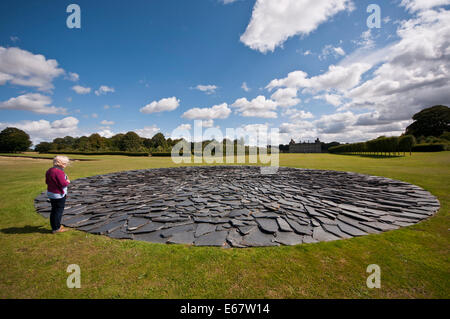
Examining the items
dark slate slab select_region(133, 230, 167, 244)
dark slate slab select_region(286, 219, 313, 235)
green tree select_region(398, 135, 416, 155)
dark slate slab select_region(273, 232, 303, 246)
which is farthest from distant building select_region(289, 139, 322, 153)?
dark slate slab select_region(133, 230, 167, 244)

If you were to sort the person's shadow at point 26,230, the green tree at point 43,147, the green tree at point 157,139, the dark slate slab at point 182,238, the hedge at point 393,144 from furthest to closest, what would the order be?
the green tree at point 43,147, the green tree at point 157,139, the hedge at point 393,144, the person's shadow at point 26,230, the dark slate slab at point 182,238

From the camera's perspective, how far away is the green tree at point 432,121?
55.9m

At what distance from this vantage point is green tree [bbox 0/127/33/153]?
56.6 metres

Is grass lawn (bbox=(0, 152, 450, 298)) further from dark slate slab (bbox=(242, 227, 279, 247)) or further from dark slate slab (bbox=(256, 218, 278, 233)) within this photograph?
dark slate slab (bbox=(256, 218, 278, 233))

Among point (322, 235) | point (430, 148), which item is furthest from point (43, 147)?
point (430, 148)

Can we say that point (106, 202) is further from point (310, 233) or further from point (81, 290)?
point (310, 233)

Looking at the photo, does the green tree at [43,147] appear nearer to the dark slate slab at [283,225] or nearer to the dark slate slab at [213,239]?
the dark slate slab at [213,239]

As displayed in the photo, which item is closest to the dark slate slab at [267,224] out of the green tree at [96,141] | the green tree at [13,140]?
the green tree at [13,140]

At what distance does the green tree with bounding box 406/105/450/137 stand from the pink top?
88.6 metres

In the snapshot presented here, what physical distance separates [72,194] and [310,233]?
912 centimetres

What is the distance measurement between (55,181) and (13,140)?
3291 inches

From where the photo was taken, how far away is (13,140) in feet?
186
